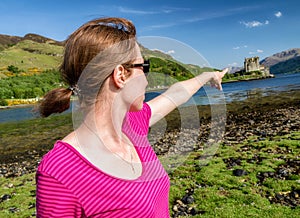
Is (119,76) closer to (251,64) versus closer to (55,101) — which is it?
(55,101)

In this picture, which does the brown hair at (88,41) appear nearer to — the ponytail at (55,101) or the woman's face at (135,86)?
the ponytail at (55,101)

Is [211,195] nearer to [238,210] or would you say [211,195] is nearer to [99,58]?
[238,210]

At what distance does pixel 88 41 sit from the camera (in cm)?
242

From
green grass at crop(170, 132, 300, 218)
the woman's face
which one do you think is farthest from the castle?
the woman's face

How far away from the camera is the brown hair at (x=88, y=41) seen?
95.3 inches

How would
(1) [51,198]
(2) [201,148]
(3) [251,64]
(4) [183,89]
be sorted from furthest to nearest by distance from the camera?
(3) [251,64]
(2) [201,148]
(4) [183,89]
(1) [51,198]

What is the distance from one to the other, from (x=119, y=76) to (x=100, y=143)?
2.08 feet

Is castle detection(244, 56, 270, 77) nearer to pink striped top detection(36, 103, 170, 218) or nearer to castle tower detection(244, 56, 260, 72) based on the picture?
castle tower detection(244, 56, 260, 72)

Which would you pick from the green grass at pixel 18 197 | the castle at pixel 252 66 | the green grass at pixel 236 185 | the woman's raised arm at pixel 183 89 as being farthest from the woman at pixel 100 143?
the castle at pixel 252 66

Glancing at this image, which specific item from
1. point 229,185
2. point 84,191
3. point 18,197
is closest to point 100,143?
point 84,191

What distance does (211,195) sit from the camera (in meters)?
9.31

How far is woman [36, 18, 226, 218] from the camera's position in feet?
7.26

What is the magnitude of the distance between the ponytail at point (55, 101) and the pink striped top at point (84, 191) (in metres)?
0.57

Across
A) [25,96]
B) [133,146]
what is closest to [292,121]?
[133,146]
